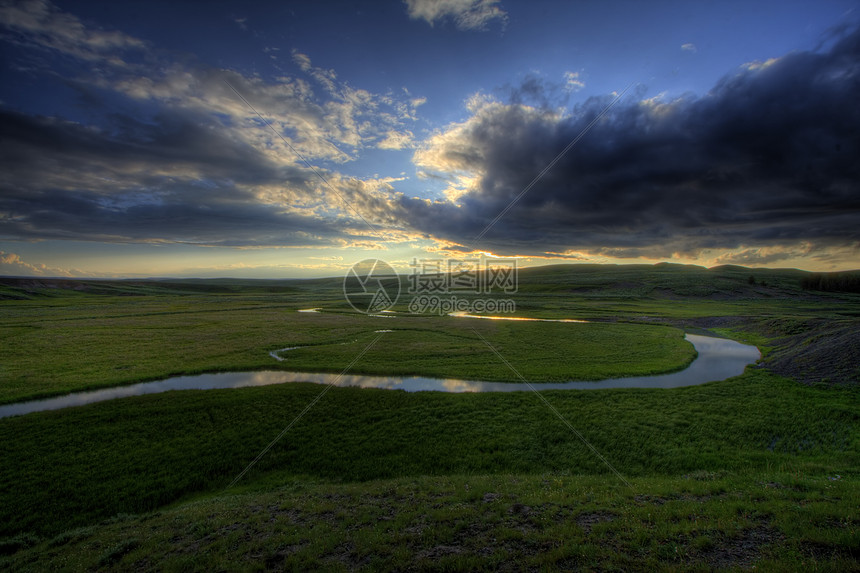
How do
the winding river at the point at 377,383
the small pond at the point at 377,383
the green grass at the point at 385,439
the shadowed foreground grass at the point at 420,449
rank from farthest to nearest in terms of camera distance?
the small pond at the point at 377,383, the winding river at the point at 377,383, the green grass at the point at 385,439, the shadowed foreground grass at the point at 420,449

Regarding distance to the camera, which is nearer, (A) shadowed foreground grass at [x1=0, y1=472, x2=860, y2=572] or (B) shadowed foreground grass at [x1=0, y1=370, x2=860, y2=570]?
(A) shadowed foreground grass at [x1=0, y1=472, x2=860, y2=572]

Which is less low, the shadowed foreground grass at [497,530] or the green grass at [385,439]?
the shadowed foreground grass at [497,530]

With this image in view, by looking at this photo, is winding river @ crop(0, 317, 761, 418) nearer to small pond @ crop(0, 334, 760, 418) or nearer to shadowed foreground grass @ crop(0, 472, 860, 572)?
small pond @ crop(0, 334, 760, 418)

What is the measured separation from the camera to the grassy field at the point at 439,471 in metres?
9.46

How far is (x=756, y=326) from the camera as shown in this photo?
51.5 m

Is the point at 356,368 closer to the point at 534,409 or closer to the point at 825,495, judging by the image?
the point at 534,409

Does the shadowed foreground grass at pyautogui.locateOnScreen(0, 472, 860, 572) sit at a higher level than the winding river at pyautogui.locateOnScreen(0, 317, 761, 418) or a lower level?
higher

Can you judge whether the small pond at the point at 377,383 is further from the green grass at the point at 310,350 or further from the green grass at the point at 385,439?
the green grass at the point at 385,439

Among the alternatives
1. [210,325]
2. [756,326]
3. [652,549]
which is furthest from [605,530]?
[210,325]

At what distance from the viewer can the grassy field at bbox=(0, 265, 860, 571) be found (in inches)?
372

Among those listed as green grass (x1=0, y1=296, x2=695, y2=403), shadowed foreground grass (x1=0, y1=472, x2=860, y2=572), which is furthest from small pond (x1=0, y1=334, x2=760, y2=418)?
shadowed foreground grass (x1=0, y1=472, x2=860, y2=572)

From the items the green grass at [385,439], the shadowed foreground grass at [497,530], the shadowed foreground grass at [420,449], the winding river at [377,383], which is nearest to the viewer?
the shadowed foreground grass at [497,530]

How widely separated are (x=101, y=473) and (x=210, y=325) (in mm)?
51009

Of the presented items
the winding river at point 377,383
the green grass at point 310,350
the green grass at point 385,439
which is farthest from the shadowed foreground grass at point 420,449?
the green grass at point 310,350
